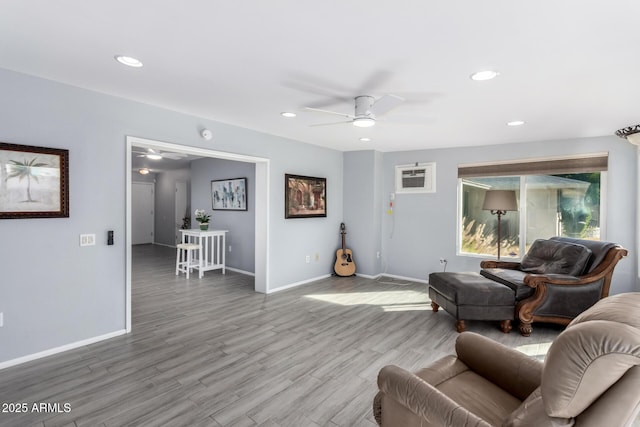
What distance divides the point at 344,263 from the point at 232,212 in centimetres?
249

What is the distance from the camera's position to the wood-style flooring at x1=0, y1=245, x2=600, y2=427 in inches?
85.4

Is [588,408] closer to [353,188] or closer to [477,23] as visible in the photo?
[477,23]

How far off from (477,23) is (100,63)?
2603 mm

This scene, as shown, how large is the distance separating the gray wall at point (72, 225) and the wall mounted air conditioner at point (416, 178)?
3.65 meters

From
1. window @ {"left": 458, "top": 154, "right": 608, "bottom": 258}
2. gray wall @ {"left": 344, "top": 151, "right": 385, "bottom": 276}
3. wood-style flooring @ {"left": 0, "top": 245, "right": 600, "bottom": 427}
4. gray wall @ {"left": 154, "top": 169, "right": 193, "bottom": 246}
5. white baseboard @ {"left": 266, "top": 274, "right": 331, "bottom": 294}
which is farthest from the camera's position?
gray wall @ {"left": 154, "top": 169, "right": 193, "bottom": 246}

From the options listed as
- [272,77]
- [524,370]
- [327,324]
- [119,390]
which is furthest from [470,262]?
[119,390]

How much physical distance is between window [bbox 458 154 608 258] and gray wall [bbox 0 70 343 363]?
4405 millimetres

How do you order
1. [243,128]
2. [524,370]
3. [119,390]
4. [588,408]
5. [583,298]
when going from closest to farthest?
[588,408] < [524,370] < [119,390] < [583,298] < [243,128]

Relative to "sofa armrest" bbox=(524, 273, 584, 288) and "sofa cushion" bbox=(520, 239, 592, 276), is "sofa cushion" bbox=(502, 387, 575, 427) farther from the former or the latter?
"sofa cushion" bbox=(520, 239, 592, 276)

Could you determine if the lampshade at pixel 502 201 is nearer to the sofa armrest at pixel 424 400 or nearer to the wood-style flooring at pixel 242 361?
the wood-style flooring at pixel 242 361

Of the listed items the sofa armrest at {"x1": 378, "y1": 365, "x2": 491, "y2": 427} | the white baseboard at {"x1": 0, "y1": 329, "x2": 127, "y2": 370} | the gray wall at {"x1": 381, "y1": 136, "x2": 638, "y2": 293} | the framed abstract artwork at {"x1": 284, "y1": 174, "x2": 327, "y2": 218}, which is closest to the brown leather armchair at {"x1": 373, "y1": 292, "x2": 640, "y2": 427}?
the sofa armrest at {"x1": 378, "y1": 365, "x2": 491, "y2": 427}

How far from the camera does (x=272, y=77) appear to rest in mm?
2666

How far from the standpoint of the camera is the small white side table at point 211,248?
616cm

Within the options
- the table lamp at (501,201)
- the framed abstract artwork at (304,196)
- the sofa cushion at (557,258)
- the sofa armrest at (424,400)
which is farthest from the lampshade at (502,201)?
the sofa armrest at (424,400)
